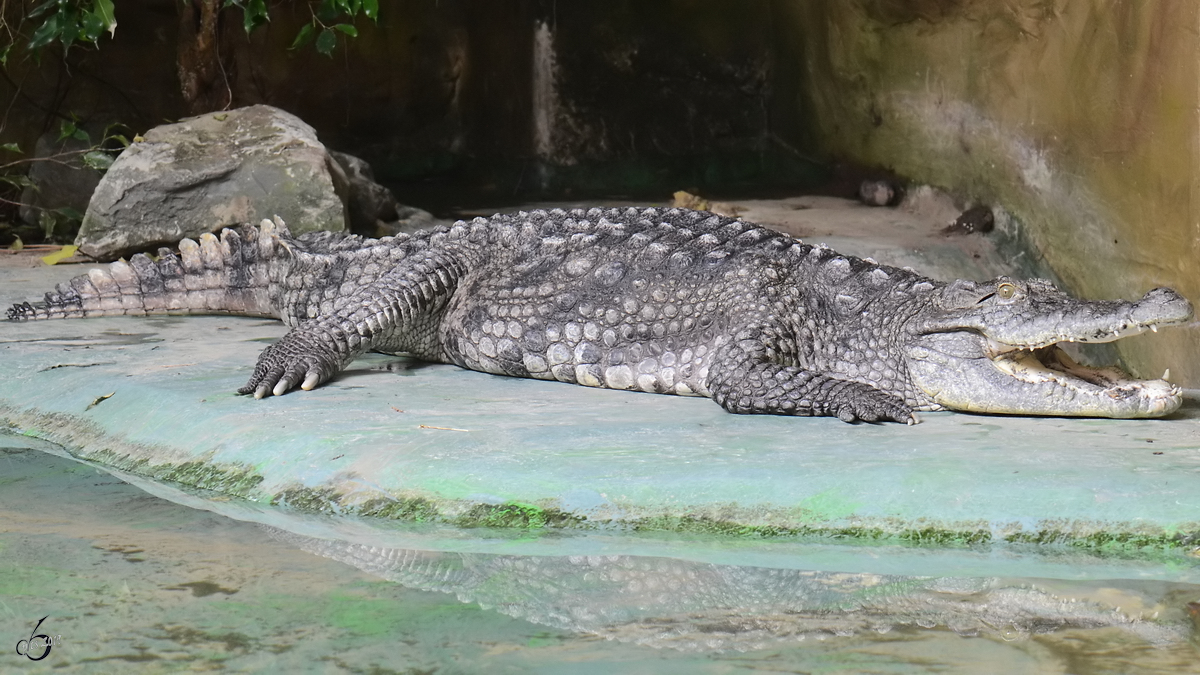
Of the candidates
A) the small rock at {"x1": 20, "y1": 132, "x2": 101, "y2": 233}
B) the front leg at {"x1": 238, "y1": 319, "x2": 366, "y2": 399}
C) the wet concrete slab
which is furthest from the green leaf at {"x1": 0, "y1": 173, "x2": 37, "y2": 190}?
the front leg at {"x1": 238, "y1": 319, "x2": 366, "y2": 399}

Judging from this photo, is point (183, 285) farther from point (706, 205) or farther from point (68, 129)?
point (706, 205)

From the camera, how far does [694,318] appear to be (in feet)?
14.8

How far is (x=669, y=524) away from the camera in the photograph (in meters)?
3.16

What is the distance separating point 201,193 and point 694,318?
13.0ft

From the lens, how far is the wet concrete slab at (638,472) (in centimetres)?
300

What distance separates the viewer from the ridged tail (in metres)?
5.77

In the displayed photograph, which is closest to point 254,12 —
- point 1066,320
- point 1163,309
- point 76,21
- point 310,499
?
point 76,21

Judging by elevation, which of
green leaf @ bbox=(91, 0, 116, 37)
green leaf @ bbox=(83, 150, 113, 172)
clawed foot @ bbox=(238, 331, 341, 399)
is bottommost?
clawed foot @ bbox=(238, 331, 341, 399)

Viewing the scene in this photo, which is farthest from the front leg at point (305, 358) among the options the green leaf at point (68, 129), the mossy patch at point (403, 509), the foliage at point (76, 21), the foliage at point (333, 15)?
the green leaf at point (68, 129)

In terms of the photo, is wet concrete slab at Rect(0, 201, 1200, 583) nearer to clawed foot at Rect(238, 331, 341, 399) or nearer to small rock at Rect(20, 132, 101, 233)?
clawed foot at Rect(238, 331, 341, 399)

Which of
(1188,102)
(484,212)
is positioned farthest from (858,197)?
(1188,102)

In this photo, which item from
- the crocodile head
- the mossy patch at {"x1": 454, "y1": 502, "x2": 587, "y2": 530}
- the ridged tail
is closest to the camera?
the mossy patch at {"x1": 454, "y1": 502, "x2": 587, "y2": 530}

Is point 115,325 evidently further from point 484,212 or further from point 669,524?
point 484,212

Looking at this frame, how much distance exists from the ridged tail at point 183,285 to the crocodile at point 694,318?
83mm
